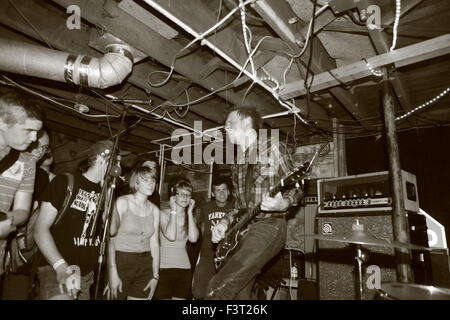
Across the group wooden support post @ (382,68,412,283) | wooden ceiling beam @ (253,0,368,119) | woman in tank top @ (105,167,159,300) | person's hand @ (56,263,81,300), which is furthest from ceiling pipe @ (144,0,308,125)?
person's hand @ (56,263,81,300)

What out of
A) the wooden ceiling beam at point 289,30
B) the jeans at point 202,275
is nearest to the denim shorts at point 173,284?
the jeans at point 202,275

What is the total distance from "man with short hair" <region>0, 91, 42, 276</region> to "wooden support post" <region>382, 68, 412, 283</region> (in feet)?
12.5

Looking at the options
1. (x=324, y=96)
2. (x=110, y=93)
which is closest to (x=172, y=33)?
(x=110, y=93)

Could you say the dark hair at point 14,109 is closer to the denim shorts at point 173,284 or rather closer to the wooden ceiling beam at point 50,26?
the wooden ceiling beam at point 50,26

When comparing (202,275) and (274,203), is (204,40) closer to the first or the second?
(274,203)

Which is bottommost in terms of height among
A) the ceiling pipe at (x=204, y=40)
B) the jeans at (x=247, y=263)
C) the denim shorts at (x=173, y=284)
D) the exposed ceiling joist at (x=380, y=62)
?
the denim shorts at (x=173, y=284)

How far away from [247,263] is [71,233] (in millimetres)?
1683

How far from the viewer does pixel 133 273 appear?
3.25 m

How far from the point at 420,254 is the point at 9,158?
A: 4.59 meters

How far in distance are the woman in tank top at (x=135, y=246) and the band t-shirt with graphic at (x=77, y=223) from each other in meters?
0.45

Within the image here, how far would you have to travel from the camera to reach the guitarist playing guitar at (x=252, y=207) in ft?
6.74

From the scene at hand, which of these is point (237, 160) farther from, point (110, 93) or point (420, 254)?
point (110, 93)

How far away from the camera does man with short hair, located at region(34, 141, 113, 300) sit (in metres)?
2.32

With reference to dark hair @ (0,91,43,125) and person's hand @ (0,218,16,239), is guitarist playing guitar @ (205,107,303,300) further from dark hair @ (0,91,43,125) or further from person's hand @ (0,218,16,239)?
dark hair @ (0,91,43,125)
